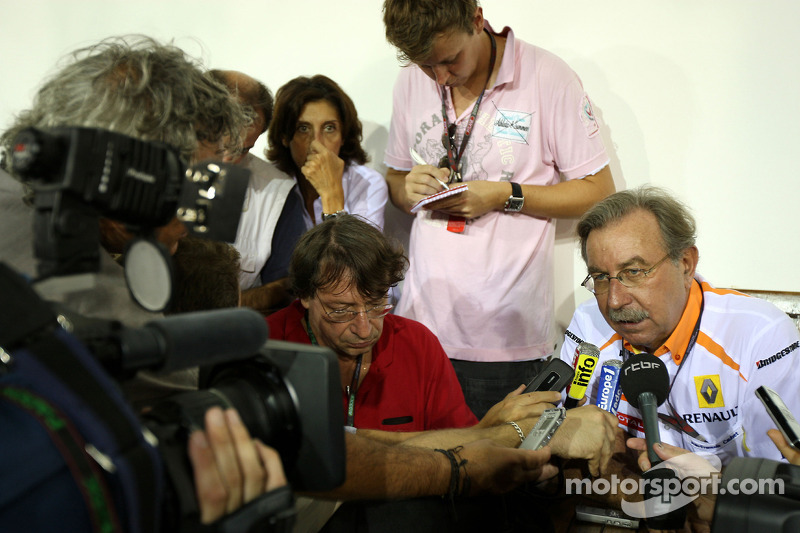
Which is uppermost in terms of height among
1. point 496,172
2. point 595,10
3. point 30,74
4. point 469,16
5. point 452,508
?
Result: point 595,10

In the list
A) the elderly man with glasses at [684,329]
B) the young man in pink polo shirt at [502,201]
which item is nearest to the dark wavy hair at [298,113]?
the young man in pink polo shirt at [502,201]

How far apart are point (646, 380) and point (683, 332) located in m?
0.40

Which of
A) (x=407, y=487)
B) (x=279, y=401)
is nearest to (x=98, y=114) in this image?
(x=279, y=401)

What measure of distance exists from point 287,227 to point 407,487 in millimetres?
1331

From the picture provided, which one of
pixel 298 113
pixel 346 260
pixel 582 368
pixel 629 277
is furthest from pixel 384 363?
pixel 298 113

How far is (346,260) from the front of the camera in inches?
71.1

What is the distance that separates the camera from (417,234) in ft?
7.99

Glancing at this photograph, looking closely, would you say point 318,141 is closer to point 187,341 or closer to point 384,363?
point 384,363

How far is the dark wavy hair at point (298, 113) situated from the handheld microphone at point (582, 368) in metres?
1.25

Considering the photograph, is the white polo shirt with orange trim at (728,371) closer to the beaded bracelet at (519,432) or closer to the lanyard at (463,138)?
the beaded bracelet at (519,432)

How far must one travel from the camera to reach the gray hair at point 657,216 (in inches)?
71.6

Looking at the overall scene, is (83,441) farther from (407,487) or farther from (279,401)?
(407,487)

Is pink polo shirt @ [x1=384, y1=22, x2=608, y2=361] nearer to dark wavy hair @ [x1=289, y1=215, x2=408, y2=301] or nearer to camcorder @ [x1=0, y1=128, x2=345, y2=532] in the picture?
dark wavy hair @ [x1=289, y1=215, x2=408, y2=301]

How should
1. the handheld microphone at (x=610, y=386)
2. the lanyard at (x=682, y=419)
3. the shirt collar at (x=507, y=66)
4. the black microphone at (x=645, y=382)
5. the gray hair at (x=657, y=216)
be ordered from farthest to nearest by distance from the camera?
the shirt collar at (x=507, y=66)
the gray hair at (x=657, y=216)
the lanyard at (x=682, y=419)
the handheld microphone at (x=610, y=386)
the black microphone at (x=645, y=382)
